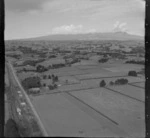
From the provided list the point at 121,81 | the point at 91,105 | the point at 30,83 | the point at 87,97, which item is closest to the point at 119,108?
the point at 91,105

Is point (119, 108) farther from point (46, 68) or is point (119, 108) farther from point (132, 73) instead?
point (46, 68)

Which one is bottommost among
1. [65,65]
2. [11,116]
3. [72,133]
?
[72,133]

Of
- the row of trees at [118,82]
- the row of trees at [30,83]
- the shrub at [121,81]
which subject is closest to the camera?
the row of trees at [30,83]

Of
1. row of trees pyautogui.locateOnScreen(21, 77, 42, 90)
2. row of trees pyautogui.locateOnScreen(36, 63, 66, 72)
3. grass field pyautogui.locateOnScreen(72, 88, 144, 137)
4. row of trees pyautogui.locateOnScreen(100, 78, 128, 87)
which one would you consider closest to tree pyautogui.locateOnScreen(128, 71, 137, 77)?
row of trees pyautogui.locateOnScreen(100, 78, 128, 87)

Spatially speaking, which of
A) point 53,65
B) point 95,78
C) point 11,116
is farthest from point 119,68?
point 11,116

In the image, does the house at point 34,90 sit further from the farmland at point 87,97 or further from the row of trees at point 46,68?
the row of trees at point 46,68

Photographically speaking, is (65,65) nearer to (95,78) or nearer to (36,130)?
(95,78)

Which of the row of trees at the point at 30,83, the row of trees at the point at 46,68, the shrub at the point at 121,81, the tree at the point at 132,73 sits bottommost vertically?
the shrub at the point at 121,81

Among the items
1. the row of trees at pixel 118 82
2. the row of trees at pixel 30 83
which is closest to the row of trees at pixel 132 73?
the row of trees at pixel 118 82
